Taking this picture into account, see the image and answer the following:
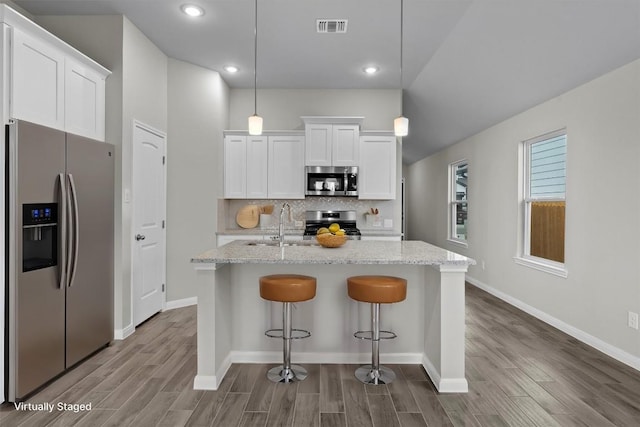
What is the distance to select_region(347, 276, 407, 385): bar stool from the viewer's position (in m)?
2.62

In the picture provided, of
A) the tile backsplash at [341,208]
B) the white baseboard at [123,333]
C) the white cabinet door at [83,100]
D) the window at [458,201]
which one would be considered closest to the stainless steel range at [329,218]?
the tile backsplash at [341,208]

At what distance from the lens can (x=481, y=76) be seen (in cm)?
444

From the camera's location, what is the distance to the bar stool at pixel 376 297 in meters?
2.62

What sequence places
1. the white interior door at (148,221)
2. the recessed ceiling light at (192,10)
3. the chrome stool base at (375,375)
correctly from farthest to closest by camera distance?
the white interior door at (148,221) < the recessed ceiling light at (192,10) < the chrome stool base at (375,375)

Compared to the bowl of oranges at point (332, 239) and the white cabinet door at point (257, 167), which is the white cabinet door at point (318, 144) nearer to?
the white cabinet door at point (257, 167)

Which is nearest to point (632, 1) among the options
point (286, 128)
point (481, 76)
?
point (481, 76)

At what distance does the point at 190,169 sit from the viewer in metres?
4.91

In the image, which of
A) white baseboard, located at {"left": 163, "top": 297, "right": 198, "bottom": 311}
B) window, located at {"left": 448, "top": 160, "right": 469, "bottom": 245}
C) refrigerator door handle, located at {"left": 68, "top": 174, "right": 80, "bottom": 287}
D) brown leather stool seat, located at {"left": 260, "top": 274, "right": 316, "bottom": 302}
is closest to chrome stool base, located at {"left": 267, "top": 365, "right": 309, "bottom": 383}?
brown leather stool seat, located at {"left": 260, "top": 274, "right": 316, "bottom": 302}

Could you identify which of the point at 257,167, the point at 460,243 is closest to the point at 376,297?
the point at 257,167

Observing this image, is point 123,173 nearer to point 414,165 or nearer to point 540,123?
point 540,123

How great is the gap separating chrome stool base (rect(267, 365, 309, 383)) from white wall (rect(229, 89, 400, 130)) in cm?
375

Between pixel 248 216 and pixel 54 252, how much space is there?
3.06 metres

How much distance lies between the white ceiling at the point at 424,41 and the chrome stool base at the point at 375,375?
301 cm

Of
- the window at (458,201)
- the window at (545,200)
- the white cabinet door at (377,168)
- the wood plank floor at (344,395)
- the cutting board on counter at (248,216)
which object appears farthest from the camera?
the window at (458,201)
